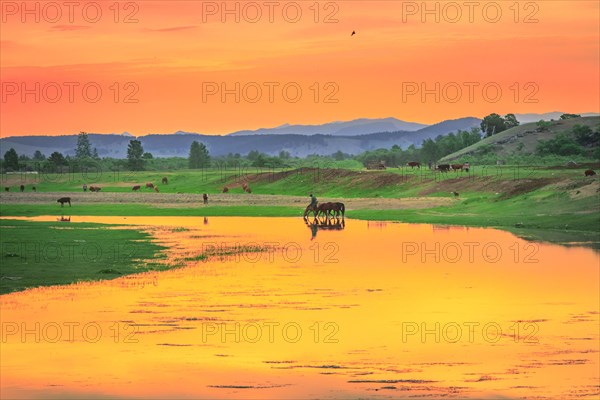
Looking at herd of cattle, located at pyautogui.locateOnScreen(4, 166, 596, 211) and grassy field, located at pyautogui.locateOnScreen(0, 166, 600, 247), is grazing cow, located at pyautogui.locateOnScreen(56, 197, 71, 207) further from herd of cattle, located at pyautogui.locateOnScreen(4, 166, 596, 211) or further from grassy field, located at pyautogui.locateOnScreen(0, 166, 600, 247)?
grassy field, located at pyautogui.locateOnScreen(0, 166, 600, 247)

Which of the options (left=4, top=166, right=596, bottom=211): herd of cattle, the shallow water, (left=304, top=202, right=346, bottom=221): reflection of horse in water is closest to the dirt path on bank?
(left=4, top=166, right=596, bottom=211): herd of cattle

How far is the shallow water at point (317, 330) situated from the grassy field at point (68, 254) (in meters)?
1.79

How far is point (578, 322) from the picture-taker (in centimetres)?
2969

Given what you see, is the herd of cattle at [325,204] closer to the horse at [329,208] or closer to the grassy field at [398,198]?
the horse at [329,208]

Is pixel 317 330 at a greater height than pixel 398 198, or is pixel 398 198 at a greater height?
pixel 398 198

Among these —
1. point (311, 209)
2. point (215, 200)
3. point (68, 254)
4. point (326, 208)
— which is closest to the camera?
point (68, 254)

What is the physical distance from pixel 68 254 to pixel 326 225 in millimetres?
28477

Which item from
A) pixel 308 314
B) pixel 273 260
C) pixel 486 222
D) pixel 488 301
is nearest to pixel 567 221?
pixel 486 222

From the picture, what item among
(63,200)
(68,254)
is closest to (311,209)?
(63,200)

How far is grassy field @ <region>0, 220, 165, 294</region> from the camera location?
128ft

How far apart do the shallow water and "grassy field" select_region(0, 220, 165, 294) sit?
1788mm

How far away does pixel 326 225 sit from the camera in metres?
72.4

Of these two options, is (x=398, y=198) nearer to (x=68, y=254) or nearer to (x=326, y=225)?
(x=326, y=225)

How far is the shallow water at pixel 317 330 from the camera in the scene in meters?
22.2
